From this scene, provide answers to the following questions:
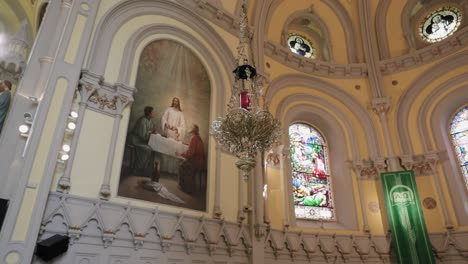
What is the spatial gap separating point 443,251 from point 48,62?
1100 centimetres

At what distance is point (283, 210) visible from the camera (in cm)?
915

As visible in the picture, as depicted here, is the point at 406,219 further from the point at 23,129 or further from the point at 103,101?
the point at 23,129

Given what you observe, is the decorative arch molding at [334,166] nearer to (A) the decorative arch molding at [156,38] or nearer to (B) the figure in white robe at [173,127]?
(A) the decorative arch molding at [156,38]

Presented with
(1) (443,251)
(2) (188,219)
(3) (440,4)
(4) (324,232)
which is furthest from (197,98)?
(3) (440,4)

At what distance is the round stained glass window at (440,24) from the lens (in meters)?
11.6

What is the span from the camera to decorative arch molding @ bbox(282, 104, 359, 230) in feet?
32.7

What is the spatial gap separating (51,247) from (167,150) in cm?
306

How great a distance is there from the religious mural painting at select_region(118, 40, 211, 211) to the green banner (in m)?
5.91

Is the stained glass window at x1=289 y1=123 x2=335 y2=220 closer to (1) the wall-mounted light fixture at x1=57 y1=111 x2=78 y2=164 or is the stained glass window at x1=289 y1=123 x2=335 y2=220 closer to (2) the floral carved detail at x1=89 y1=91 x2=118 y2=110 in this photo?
(2) the floral carved detail at x1=89 y1=91 x2=118 y2=110

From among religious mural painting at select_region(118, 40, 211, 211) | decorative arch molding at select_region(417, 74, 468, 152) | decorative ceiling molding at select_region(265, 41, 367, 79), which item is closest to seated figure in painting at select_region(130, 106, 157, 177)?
religious mural painting at select_region(118, 40, 211, 211)

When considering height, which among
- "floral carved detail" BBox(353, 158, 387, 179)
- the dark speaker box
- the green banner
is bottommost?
the dark speaker box

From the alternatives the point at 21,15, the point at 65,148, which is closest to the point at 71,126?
the point at 65,148

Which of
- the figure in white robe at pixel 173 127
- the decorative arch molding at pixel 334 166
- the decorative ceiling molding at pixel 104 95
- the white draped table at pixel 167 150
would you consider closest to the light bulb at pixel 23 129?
the decorative ceiling molding at pixel 104 95

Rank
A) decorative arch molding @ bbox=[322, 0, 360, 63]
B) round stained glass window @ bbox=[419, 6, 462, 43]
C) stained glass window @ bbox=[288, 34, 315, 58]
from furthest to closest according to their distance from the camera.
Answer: decorative arch molding @ bbox=[322, 0, 360, 63], stained glass window @ bbox=[288, 34, 315, 58], round stained glass window @ bbox=[419, 6, 462, 43]
